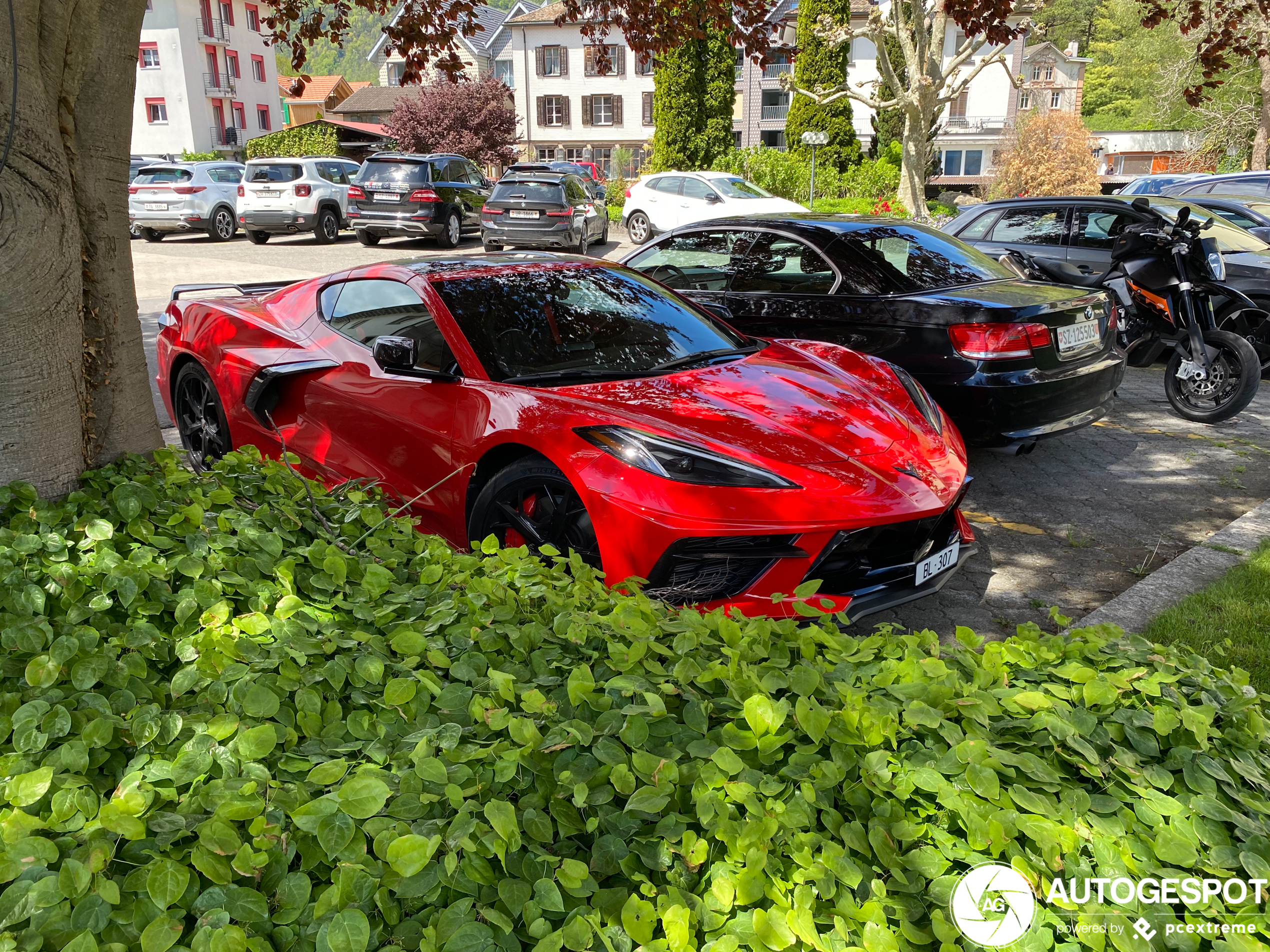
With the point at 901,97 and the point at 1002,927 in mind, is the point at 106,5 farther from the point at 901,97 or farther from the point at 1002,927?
the point at 901,97

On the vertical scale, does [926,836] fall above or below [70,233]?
below

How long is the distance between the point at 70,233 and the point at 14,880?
96.0 inches

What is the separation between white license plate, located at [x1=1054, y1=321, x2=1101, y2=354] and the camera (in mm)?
5395

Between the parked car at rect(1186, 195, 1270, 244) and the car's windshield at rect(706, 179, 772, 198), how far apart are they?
1058cm

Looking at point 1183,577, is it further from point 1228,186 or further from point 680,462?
point 1228,186


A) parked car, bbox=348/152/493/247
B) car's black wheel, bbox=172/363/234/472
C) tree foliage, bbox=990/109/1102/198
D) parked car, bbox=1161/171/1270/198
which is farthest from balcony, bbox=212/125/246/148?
car's black wheel, bbox=172/363/234/472

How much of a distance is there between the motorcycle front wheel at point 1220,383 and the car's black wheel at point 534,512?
6.04 metres

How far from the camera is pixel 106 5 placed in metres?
3.31

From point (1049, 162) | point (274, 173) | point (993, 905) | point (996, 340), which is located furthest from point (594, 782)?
point (1049, 162)

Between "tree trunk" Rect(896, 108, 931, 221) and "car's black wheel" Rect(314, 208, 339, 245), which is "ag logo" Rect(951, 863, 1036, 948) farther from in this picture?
"tree trunk" Rect(896, 108, 931, 221)

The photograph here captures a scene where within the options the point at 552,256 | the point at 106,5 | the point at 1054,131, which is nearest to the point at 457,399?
the point at 552,256

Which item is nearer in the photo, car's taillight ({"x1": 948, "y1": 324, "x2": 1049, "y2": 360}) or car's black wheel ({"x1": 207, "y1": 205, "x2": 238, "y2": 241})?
car's taillight ({"x1": 948, "y1": 324, "x2": 1049, "y2": 360})

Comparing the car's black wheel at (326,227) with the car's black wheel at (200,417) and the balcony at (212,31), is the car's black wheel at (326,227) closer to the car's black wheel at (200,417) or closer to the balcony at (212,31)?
the car's black wheel at (200,417)

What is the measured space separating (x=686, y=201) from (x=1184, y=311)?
1426 centimetres
